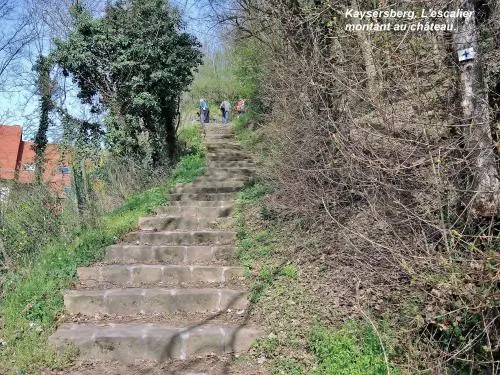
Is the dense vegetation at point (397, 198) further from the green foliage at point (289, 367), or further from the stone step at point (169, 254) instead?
the stone step at point (169, 254)

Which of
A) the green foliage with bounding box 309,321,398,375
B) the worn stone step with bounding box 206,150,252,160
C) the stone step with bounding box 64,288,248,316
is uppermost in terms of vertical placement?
the worn stone step with bounding box 206,150,252,160

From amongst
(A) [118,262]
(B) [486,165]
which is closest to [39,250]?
(A) [118,262]

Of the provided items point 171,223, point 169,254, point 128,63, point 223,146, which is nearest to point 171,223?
point 171,223

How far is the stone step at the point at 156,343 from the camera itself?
4109 mm

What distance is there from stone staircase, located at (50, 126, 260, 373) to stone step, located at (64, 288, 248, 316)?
1cm

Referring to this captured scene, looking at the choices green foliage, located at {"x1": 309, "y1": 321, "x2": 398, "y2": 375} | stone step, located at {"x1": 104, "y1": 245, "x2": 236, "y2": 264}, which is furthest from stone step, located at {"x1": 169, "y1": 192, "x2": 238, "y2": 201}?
green foliage, located at {"x1": 309, "y1": 321, "x2": 398, "y2": 375}

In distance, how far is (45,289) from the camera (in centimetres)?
512

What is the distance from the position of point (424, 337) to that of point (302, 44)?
4668 millimetres

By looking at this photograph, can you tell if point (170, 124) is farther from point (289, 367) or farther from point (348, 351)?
point (348, 351)

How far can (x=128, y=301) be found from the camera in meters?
4.83

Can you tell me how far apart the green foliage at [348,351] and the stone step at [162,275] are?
1.69m

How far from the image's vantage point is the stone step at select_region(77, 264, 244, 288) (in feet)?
17.6

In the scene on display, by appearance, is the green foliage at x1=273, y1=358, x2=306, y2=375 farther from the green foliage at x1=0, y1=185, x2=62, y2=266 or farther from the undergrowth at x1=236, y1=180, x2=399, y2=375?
the green foliage at x1=0, y1=185, x2=62, y2=266

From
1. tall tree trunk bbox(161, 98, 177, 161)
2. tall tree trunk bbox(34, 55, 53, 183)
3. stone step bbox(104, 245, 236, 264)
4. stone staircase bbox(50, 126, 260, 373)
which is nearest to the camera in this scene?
stone staircase bbox(50, 126, 260, 373)
